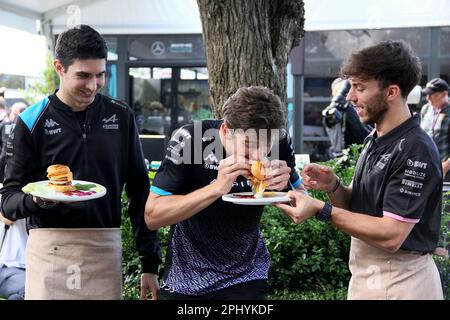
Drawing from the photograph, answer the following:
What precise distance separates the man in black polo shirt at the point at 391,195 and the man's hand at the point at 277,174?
122 mm

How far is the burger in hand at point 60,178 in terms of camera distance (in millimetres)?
2440

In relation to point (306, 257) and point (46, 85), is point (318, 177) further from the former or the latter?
point (46, 85)

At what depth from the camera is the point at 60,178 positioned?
2473 millimetres

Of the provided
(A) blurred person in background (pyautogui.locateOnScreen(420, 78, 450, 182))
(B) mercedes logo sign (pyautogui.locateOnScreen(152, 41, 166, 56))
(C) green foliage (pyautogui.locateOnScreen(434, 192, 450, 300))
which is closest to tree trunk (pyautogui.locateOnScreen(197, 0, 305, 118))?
(C) green foliage (pyautogui.locateOnScreen(434, 192, 450, 300))

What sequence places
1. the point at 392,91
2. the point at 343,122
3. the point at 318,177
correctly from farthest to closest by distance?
the point at 343,122
the point at 318,177
the point at 392,91

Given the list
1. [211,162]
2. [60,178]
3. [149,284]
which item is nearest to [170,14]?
[149,284]

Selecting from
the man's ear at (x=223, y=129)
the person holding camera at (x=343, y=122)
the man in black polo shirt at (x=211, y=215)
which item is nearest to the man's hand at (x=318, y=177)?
the man in black polo shirt at (x=211, y=215)

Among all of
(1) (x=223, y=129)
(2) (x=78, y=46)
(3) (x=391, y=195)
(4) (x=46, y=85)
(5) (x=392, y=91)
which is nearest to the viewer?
(3) (x=391, y=195)

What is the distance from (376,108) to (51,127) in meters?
1.39

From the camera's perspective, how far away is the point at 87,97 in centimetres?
270

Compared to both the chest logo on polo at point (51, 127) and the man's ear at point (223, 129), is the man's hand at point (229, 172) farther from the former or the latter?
the chest logo on polo at point (51, 127)
